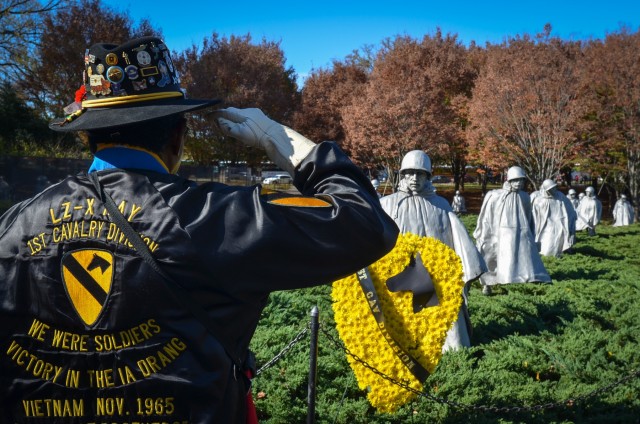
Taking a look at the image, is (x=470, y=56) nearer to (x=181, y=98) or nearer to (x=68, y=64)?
(x=68, y=64)

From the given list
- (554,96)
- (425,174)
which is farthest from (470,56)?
(425,174)

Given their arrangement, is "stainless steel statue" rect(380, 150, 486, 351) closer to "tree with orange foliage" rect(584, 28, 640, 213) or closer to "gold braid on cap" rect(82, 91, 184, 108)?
"gold braid on cap" rect(82, 91, 184, 108)

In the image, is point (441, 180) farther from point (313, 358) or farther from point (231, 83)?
point (313, 358)

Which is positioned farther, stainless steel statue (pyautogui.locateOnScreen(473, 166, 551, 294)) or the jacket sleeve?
stainless steel statue (pyautogui.locateOnScreen(473, 166, 551, 294))

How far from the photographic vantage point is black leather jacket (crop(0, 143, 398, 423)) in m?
1.58

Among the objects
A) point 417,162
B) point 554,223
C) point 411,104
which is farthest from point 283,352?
point 411,104

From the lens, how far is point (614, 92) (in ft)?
90.8

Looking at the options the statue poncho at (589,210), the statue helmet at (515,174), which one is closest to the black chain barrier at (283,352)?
the statue helmet at (515,174)

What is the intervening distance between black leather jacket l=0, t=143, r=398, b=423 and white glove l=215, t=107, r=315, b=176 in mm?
186

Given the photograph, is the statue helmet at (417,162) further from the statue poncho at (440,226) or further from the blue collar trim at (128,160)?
the blue collar trim at (128,160)

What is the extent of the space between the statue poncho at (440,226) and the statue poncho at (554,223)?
1009 cm

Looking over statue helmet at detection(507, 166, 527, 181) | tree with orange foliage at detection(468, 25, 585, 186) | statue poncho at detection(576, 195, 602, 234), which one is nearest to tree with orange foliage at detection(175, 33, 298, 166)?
tree with orange foliage at detection(468, 25, 585, 186)

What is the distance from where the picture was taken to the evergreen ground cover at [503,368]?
16.3 feet

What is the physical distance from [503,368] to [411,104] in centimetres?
2465
